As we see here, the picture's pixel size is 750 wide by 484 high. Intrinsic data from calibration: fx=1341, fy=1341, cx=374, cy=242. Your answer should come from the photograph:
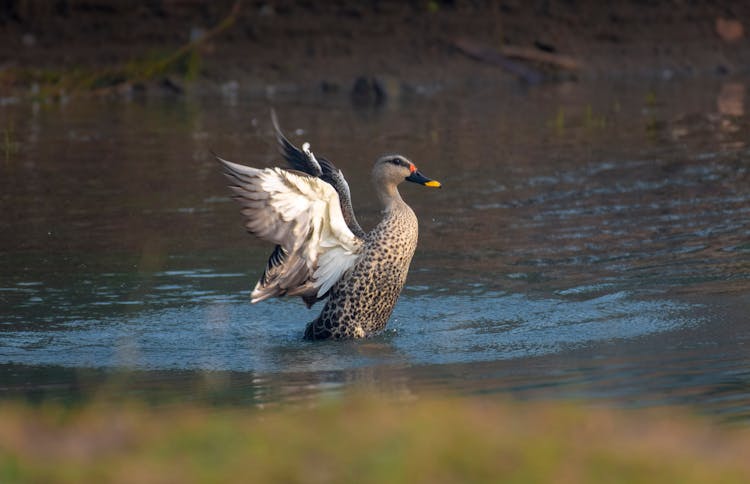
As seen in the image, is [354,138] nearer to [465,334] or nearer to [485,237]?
[485,237]

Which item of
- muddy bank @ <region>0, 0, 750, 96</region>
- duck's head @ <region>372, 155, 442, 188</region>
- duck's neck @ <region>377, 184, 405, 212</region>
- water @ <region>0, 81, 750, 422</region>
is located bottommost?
water @ <region>0, 81, 750, 422</region>

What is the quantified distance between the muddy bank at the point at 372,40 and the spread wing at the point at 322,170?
10514 millimetres

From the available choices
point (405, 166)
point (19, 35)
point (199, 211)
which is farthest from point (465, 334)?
point (19, 35)

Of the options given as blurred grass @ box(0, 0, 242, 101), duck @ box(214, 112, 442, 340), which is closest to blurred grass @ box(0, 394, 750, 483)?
duck @ box(214, 112, 442, 340)

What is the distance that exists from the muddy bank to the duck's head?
10626 millimetres

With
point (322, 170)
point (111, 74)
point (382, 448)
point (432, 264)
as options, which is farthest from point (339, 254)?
point (111, 74)

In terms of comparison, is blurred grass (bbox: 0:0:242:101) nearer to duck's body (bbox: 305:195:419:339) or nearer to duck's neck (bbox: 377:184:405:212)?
duck's neck (bbox: 377:184:405:212)

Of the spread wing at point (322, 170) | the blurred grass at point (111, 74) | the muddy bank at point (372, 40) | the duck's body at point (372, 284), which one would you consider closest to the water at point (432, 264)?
the duck's body at point (372, 284)

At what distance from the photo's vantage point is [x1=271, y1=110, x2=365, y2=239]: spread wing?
23.9 feet

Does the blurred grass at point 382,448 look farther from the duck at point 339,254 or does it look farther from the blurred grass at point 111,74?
the blurred grass at point 111,74

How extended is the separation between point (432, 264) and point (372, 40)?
418 inches

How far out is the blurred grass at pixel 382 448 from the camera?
3.76 meters

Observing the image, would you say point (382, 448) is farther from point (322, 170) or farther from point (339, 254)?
point (322, 170)

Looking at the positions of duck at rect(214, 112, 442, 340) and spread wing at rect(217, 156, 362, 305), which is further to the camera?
duck at rect(214, 112, 442, 340)
